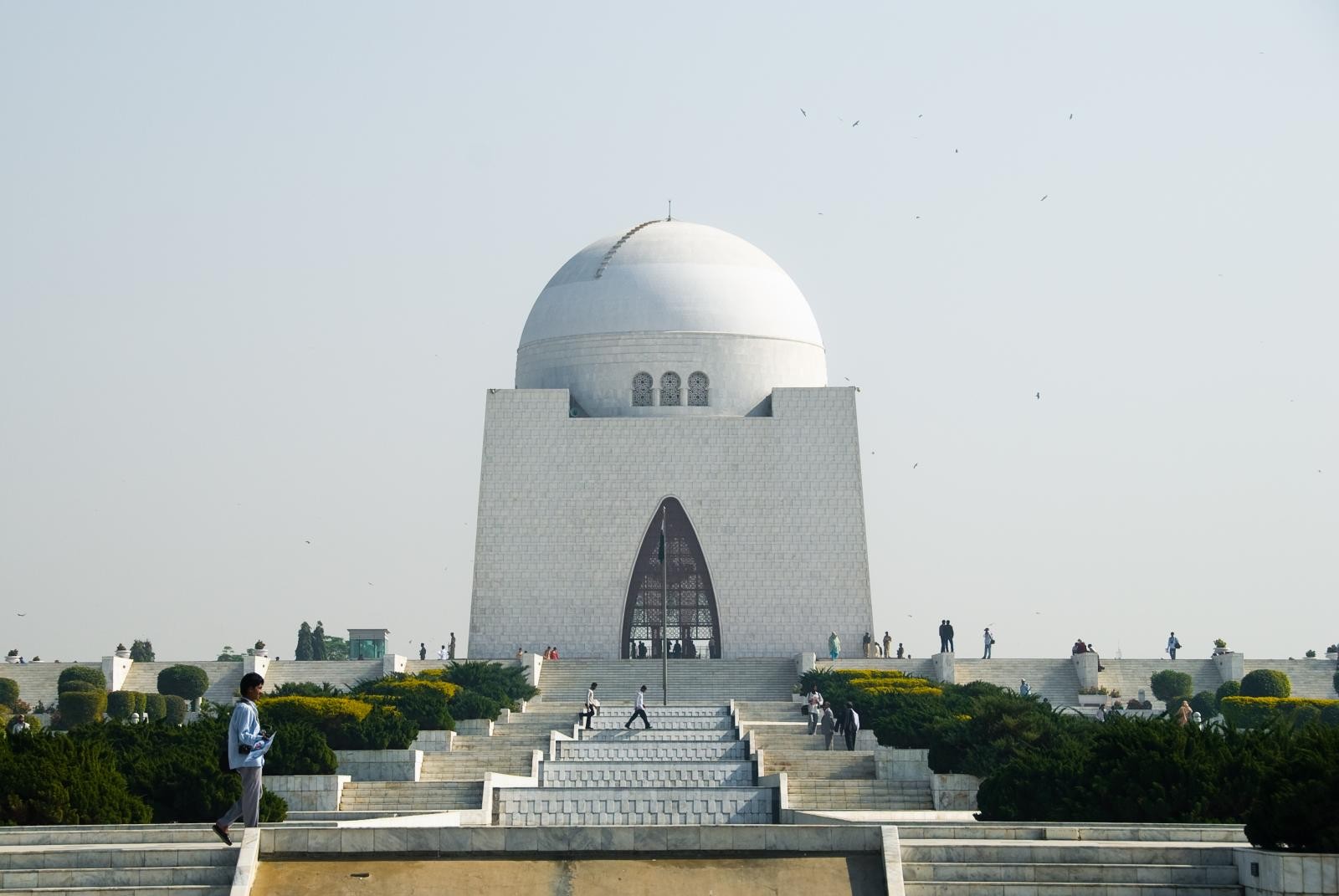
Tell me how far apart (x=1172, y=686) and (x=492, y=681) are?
9.19 metres

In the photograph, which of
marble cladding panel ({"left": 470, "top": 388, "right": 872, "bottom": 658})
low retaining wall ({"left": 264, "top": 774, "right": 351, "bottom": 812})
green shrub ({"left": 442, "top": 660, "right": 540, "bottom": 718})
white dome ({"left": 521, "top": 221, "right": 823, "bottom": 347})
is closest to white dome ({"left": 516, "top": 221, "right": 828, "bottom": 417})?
white dome ({"left": 521, "top": 221, "right": 823, "bottom": 347})

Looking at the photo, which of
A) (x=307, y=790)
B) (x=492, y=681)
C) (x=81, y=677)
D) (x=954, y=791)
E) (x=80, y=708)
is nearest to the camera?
(x=307, y=790)

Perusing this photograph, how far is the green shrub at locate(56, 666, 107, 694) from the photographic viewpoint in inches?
1089

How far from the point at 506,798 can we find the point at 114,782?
173 inches

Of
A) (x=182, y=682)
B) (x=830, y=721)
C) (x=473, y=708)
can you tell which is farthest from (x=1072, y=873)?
(x=182, y=682)

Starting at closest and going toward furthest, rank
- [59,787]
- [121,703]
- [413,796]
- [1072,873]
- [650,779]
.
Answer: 1. [1072,873]
2. [59,787]
3. [413,796]
4. [650,779]
5. [121,703]

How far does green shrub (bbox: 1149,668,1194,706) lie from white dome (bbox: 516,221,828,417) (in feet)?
25.7

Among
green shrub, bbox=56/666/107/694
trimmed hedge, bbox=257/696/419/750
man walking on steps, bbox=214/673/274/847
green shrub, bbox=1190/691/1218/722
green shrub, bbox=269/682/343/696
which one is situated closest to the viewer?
man walking on steps, bbox=214/673/274/847

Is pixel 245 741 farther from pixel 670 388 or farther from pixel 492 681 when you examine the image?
pixel 670 388

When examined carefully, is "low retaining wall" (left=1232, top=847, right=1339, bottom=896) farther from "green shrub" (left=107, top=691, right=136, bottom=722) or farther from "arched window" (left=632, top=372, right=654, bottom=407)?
"arched window" (left=632, top=372, right=654, bottom=407)

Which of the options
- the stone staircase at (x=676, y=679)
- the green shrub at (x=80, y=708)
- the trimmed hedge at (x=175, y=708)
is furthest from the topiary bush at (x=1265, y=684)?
the green shrub at (x=80, y=708)

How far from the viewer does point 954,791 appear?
17.3 meters

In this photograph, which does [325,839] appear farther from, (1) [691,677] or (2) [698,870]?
(1) [691,677]

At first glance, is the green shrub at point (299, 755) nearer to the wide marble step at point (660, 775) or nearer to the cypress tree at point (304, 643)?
the wide marble step at point (660, 775)
